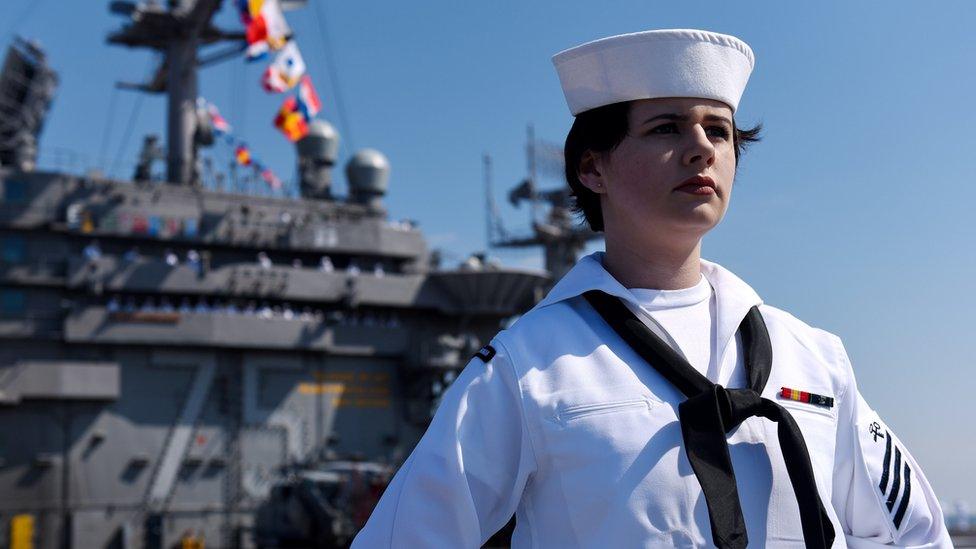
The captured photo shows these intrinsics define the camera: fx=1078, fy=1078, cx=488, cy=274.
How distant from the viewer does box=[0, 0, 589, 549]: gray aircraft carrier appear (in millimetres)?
19125

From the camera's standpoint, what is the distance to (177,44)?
24.3m

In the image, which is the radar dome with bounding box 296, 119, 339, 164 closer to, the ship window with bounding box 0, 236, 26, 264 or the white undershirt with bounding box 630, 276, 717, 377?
the ship window with bounding box 0, 236, 26, 264

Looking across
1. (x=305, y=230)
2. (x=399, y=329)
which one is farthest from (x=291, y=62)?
(x=399, y=329)

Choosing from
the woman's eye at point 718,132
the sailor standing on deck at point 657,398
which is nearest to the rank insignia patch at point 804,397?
the sailor standing on deck at point 657,398

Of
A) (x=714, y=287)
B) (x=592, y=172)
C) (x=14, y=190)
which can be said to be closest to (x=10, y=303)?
(x=14, y=190)

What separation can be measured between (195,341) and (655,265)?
1909 cm

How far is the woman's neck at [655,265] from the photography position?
2197 millimetres

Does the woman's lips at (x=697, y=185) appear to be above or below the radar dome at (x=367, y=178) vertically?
below

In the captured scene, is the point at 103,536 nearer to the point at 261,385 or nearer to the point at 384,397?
the point at 261,385

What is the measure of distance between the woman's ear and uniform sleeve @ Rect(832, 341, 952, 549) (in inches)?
26.7

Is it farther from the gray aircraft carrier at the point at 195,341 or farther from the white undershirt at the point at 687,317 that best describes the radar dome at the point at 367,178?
the white undershirt at the point at 687,317

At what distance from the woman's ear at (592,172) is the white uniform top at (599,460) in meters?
0.19

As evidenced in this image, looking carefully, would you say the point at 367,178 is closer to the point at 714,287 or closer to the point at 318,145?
the point at 318,145

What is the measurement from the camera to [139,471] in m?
19.6
